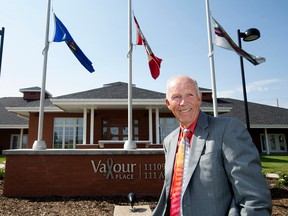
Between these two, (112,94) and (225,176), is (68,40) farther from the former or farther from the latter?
(112,94)

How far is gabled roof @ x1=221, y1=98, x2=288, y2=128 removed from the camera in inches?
917

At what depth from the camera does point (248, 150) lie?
1388 millimetres

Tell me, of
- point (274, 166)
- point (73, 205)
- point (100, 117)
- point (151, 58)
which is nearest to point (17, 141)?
point (100, 117)

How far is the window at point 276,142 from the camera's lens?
24750mm

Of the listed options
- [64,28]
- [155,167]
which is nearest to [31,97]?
[64,28]

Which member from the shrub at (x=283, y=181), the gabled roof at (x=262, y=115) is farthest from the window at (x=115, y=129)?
the gabled roof at (x=262, y=115)

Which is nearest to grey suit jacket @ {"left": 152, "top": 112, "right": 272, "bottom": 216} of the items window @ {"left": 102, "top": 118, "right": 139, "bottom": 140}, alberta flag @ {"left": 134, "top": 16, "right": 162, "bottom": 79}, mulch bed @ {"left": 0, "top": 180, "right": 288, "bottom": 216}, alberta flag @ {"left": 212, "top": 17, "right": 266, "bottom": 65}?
mulch bed @ {"left": 0, "top": 180, "right": 288, "bottom": 216}

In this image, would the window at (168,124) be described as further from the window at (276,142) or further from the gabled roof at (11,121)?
the gabled roof at (11,121)

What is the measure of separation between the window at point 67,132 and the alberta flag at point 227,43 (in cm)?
1264

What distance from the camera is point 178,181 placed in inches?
64.1

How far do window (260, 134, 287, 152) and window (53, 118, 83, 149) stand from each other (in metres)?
19.0

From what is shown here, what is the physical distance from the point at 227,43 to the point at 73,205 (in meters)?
6.70

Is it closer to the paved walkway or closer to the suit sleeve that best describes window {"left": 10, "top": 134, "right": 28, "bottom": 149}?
the paved walkway

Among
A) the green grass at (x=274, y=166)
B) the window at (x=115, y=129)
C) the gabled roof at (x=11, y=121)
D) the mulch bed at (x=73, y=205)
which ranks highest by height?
the gabled roof at (x=11, y=121)
